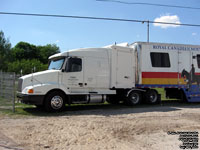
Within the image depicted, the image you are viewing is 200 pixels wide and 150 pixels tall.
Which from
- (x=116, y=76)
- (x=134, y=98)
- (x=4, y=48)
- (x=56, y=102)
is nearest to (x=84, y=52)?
(x=116, y=76)

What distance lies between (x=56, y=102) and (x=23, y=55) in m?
76.0

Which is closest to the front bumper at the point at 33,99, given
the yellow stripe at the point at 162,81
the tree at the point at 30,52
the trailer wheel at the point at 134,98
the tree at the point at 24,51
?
the trailer wheel at the point at 134,98

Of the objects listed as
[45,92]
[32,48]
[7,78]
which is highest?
[32,48]

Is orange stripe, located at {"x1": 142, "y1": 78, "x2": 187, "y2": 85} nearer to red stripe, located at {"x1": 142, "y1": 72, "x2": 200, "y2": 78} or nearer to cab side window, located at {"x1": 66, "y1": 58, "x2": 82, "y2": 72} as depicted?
red stripe, located at {"x1": 142, "y1": 72, "x2": 200, "y2": 78}

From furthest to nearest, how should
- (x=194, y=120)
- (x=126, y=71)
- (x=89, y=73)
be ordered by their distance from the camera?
(x=126, y=71)
(x=89, y=73)
(x=194, y=120)

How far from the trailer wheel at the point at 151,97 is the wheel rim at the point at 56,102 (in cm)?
549

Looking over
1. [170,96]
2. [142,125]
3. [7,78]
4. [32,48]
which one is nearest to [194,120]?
[142,125]

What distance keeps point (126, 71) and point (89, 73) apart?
2351mm

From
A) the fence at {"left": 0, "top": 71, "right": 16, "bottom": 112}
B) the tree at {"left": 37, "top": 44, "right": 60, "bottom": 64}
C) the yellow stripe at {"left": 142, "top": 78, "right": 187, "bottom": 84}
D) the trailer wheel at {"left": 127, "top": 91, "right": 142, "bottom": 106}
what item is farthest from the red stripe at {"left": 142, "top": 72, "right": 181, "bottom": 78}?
the tree at {"left": 37, "top": 44, "right": 60, "bottom": 64}

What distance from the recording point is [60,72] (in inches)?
390

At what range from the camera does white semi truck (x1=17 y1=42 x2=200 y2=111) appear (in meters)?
9.55

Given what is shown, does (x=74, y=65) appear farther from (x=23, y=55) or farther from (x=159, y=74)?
(x=23, y=55)

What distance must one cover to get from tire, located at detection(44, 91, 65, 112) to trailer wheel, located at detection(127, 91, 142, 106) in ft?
13.4

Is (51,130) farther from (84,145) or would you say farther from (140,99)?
(140,99)
